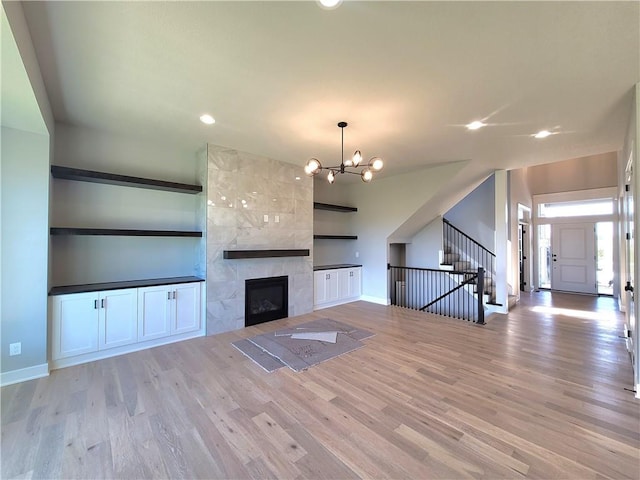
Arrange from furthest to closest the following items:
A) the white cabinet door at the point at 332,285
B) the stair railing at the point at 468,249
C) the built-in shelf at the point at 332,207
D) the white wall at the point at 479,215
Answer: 1. the white wall at the point at 479,215
2. the stair railing at the point at 468,249
3. the built-in shelf at the point at 332,207
4. the white cabinet door at the point at 332,285

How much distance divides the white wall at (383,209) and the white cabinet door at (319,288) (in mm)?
1299

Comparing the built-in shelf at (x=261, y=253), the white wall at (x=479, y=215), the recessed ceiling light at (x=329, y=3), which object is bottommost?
A: the built-in shelf at (x=261, y=253)

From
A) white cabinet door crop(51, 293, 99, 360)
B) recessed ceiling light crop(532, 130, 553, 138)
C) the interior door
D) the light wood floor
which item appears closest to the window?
the interior door

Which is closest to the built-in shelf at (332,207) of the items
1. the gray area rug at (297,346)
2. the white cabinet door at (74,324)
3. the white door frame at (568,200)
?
the gray area rug at (297,346)

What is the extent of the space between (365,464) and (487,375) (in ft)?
6.38

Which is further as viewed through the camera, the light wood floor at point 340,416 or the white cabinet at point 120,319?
the white cabinet at point 120,319

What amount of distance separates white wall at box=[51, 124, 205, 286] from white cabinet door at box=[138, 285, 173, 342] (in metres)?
0.60

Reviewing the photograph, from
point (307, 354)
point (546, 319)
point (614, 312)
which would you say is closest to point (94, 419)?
point (307, 354)

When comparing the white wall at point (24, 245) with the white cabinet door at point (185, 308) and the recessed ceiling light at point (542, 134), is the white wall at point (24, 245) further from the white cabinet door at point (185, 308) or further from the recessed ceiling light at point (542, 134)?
the recessed ceiling light at point (542, 134)

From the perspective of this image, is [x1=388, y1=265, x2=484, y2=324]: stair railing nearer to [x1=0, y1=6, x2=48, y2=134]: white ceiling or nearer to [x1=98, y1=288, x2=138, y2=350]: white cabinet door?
[x1=98, y1=288, x2=138, y2=350]: white cabinet door

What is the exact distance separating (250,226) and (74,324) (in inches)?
103

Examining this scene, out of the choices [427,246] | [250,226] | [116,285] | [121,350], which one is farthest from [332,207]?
[121,350]

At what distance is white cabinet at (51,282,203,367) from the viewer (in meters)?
3.19

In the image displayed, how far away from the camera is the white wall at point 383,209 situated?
18.6ft
